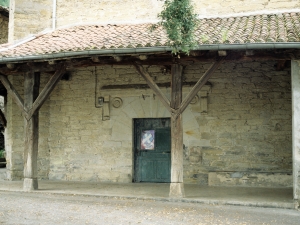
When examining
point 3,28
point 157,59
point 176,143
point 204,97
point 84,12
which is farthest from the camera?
point 3,28

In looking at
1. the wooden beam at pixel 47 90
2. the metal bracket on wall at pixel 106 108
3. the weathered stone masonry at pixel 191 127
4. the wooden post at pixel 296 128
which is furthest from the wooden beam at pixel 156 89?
the metal bracket on wall at pixel 106 108

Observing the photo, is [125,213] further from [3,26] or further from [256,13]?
[3,26]

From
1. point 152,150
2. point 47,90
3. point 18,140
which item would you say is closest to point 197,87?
point 47,90

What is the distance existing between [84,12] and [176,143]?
512 cm

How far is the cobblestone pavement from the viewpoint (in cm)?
574

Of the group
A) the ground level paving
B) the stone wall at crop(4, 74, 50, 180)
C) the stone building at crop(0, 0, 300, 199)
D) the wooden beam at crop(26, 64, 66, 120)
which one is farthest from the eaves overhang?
the stone wall at crop(4, 74, 50, 180)

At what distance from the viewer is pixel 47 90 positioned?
8.27 meters

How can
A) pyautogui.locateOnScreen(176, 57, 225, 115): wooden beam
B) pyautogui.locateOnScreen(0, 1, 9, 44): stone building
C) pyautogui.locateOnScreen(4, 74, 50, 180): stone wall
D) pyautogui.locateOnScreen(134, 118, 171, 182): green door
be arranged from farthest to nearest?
pyautogui.locateOnScreen(0, 1, 9, 44): stone building < pyautogui.locateOnScreen(4, 74, 50, 180): stone wall < pyautogui.locateOnScreen(134, 118, 171, 182): green door < pyautogui.locateOnScreen(176, 57, 225, 115): wooden beam

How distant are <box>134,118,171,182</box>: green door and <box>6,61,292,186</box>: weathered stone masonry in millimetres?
221

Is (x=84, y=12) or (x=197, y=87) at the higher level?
(x=84, y=12)

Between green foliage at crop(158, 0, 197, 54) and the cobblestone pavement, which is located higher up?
green foliage at crop(158, 0, 197, 54)

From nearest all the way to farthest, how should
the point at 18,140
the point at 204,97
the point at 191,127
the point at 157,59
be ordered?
the point at 157,59 < the point at 204,97 < the point at 191,127 < the point at 18,140

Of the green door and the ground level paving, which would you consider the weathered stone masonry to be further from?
the ground level paving

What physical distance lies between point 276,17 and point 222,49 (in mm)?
2976
